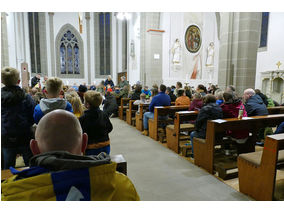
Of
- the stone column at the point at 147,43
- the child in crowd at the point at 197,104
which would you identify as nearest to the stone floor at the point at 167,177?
the child in crowd at the point at 197,104

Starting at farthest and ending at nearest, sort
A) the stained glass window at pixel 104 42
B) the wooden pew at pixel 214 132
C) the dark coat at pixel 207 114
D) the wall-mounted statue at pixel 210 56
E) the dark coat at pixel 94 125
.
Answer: the stained glass window at pixel 104 42 → the wall-mounted statue at pixel 210 56 → the dark coat at pixel 207 114 → the wooden pew at pixel 214 132 → the dark coat at pixel 94 125

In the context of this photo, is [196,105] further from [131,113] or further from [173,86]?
[173,86]

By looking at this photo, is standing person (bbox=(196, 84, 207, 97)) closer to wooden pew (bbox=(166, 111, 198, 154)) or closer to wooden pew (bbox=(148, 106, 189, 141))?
wooden pew (bbox=(148, 106, 189, 141))

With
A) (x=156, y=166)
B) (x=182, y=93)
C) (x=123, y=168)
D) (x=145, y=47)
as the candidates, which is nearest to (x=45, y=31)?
(x=145, y=47)

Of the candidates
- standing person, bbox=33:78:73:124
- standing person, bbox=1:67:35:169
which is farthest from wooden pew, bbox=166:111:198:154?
standing person, bbox=1:67:35:169

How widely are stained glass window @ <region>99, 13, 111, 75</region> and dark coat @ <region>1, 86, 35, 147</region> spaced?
17.4 meters

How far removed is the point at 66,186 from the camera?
91 cm

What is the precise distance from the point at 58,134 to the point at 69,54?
1945 centimetres

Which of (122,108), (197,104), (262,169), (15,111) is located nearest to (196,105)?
(197,104)

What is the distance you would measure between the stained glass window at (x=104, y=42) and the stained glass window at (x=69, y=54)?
212 centimetres

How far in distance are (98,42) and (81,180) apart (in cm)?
1961

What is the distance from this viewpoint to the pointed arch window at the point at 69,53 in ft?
60.4

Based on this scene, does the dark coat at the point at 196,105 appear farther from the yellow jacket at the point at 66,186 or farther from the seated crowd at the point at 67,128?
the yellow jacket at the point at 66,186

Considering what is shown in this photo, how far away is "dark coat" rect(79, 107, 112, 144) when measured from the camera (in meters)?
2.66
